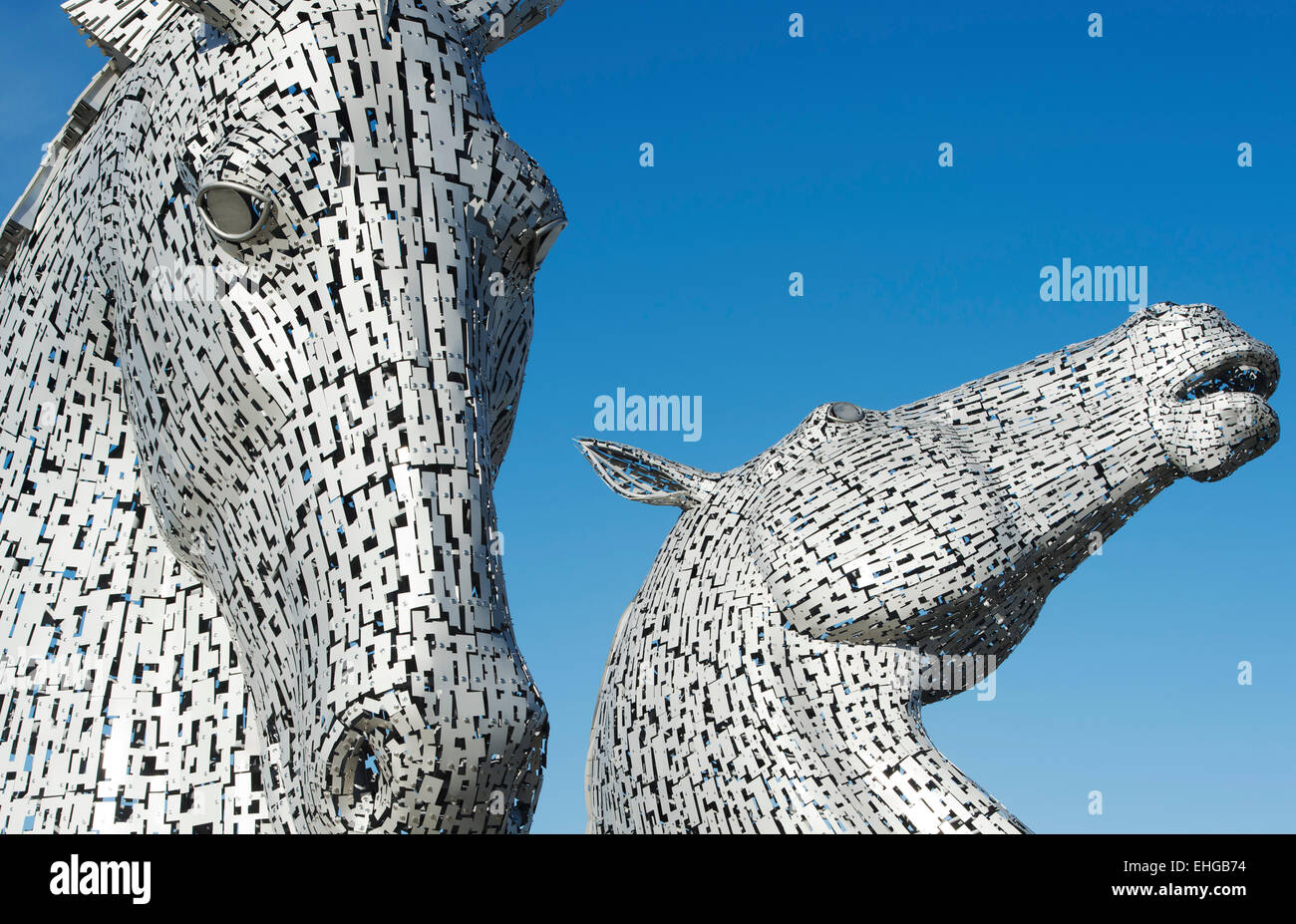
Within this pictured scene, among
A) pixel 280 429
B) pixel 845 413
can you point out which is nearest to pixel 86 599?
pixel 280 429

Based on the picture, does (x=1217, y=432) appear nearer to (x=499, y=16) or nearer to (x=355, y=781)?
(x=499, y=16)

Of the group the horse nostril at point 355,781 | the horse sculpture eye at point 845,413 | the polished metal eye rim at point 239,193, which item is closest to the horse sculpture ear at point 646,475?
the horse sculpture eye at point 845,413

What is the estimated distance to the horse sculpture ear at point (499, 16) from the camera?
6.22 feet

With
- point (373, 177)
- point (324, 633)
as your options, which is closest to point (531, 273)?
point (373, 177)

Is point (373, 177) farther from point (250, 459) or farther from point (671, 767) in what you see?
point (671, 767)

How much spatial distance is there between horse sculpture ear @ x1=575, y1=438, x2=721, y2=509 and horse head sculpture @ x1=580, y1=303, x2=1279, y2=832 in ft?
0.62

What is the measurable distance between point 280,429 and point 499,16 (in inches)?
30.7

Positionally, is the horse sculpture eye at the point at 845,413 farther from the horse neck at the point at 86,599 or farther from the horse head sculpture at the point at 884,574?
the horse neck at the point at 86,599

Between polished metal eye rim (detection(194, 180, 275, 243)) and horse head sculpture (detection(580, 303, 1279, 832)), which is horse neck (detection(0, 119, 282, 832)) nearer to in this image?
polished metal eye rim (detection(194, 180, 275, 243))

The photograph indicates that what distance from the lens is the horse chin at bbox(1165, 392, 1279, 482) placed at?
14.1 ft

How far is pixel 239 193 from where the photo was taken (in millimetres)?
1530

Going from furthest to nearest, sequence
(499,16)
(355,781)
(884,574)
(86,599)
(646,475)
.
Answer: (646,475), (884,574), (499,16), (86,599), (355,781)
